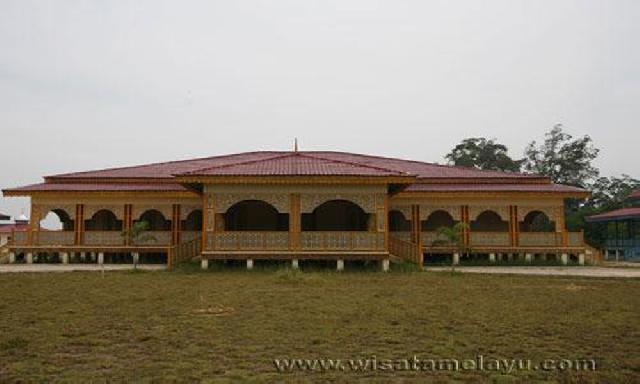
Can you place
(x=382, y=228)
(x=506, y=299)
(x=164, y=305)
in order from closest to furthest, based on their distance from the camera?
(x=164, y=305) → (x=506, y=299) → (x=382, y=228)

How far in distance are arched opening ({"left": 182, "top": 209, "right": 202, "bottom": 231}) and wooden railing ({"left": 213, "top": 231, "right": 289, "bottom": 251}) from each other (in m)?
6.14

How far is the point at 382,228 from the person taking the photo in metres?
19.5

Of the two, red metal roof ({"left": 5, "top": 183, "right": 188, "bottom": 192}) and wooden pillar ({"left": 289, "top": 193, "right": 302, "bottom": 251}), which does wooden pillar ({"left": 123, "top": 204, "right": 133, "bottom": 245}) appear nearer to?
red metal roof ({"left": 5, "top": 183, "right": 188, "bottom": 192})

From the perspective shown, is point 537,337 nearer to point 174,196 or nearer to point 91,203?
point 174,196

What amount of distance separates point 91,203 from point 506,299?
1894cm

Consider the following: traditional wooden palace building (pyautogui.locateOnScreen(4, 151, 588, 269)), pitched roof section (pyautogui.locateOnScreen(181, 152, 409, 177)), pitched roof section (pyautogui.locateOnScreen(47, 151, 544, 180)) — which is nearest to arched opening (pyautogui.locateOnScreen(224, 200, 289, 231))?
traditional wooden palace building (pyautogui.locateOnScreen(4, 151, 588, 269))

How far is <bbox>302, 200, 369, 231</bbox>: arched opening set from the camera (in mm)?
24188

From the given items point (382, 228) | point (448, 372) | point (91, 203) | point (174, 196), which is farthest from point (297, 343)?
point (91, 203)

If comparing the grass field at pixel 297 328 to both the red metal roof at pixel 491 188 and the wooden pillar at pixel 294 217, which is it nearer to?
the wooden pillar at pixel 294 217

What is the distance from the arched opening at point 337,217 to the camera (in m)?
24.2

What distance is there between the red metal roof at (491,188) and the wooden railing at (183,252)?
9446 mm

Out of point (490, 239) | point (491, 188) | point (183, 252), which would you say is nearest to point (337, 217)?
point (490, 239)

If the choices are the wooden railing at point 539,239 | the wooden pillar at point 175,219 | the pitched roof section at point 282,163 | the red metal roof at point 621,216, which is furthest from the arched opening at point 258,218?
the red metal roof at point 621,216

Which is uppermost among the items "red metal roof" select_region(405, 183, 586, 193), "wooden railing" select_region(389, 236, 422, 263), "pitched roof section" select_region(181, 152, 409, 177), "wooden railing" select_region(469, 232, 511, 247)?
"pitched roof section" select_region(181, 152, 409, 177)
